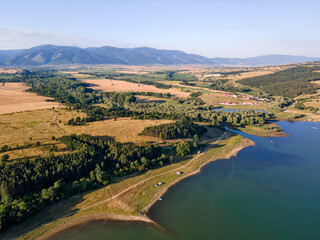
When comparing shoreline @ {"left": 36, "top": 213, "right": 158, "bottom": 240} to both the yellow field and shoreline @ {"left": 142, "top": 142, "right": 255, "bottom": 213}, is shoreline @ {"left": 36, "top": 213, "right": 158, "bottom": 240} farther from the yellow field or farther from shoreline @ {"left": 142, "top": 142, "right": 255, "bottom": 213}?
the yellow field

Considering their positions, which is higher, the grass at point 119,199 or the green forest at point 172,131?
the green forest at point 172,131

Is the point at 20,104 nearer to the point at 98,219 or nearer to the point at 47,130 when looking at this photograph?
the point at 47,130

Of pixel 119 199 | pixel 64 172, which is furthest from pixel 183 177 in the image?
pixel 64 172

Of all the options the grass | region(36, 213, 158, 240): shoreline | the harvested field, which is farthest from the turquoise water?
the harvested field

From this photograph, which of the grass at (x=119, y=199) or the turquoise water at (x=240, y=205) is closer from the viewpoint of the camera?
the turquoise water at (x=240, y=205)

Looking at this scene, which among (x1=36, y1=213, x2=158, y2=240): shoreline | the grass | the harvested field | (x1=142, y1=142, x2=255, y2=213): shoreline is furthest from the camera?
the harvested field

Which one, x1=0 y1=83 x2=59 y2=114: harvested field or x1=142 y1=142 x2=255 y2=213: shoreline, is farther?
x1=0 y1=83 x2=59 y2=114: harvested field

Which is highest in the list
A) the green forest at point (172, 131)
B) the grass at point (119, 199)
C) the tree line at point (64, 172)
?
the green forest at point (172, 131)

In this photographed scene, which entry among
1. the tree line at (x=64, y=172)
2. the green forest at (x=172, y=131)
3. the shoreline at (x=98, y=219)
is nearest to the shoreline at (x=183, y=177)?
the shoreline at (x=98, y=219)

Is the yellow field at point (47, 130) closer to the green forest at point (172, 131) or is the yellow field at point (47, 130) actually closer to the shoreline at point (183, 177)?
the green forest at point (172, 131)
